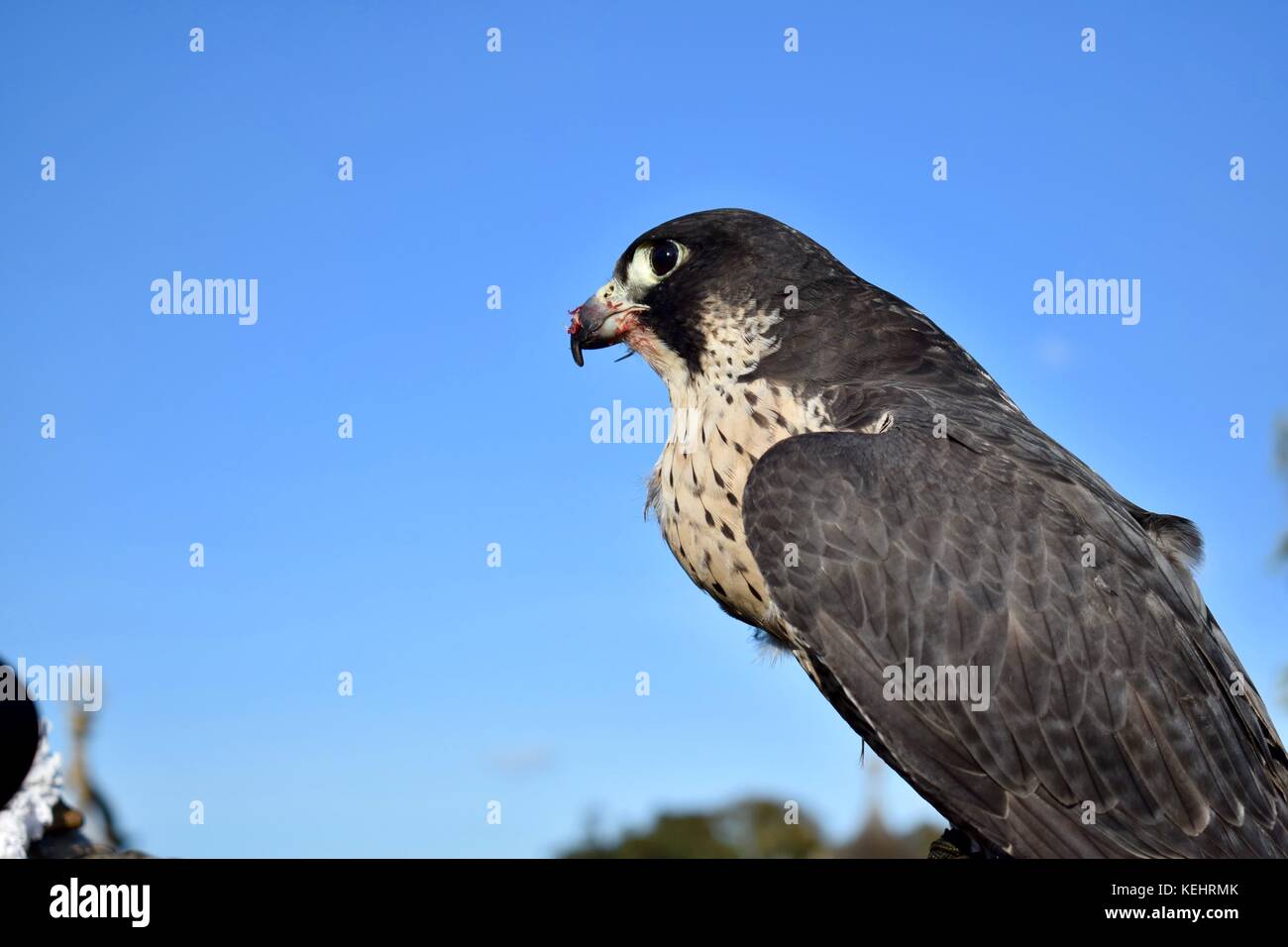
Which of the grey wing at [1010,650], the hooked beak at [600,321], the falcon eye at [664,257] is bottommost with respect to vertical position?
the grey wing at [1010,650]

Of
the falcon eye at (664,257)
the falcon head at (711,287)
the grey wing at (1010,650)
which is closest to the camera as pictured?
the grey wing at (1010,650)

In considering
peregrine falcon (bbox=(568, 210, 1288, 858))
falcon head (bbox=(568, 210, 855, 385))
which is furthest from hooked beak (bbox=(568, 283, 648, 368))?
peregrine falcon (bbox=(568, 210, 1288, 858))

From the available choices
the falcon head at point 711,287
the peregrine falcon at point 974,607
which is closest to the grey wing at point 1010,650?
the peregrine falcon at point 974,607

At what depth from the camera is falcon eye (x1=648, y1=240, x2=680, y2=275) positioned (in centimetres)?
505

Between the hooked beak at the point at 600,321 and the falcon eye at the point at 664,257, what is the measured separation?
0.22m

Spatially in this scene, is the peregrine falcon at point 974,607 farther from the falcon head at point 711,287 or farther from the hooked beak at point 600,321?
the hooked beak at point 600,321

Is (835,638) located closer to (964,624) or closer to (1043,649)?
(964,624)

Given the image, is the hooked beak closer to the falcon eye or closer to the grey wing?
the falcon eye

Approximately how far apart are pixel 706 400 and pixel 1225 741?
2.43 meters

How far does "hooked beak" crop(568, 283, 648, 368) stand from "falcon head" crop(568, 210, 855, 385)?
10 mm

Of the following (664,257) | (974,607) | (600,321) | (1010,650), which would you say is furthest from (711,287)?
(1010,650)

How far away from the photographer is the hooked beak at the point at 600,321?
206 inches

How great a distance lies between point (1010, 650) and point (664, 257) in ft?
7.88
